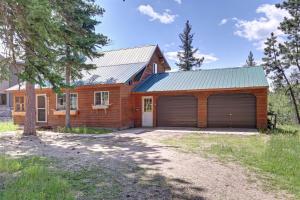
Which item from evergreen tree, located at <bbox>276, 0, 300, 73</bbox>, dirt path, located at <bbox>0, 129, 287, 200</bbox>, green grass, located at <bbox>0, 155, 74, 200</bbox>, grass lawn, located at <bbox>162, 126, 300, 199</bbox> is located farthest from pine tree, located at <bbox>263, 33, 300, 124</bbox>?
green grass, located at <bbox>0, 155, 74, 200</bbox>

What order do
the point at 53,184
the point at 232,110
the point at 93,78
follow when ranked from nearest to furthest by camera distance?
the point at 53,184 < the point at 232,110 < the point at 93,78

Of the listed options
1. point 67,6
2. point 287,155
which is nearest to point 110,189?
point 287,155

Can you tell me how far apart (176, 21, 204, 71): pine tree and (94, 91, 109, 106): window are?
2679 centimetres

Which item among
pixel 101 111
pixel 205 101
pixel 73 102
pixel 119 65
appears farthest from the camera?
pixel 119 65

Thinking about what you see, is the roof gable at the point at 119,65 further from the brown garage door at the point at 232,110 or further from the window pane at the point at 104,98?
the brown garage door at the point at 232,110

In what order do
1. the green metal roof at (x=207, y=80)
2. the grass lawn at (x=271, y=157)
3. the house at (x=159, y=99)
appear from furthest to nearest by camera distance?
the house at (x=159, y=99) → the green metal roof at (x=207, y=80) → the grass lawn at (x=271, y=157)

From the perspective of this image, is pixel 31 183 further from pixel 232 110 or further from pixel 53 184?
pixel 232 110

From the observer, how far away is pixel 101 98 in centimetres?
1630

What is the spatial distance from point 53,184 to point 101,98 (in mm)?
11874

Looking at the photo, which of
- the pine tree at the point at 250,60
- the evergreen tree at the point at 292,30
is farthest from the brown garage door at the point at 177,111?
the pine tree at the point at 250,60

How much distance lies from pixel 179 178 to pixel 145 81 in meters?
13.0

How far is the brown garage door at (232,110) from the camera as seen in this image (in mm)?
14680

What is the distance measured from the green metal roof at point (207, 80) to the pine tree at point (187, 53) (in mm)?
23955

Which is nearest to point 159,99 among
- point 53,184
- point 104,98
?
point 104,98
